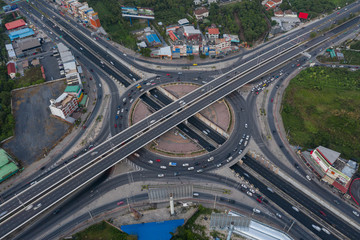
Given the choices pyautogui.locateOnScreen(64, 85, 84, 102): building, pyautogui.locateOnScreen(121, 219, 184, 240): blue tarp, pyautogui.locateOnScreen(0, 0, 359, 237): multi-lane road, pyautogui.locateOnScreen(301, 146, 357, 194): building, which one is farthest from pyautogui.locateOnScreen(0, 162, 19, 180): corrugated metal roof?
pyautogui.locateOnScreen(301, 146, 357, 194): building

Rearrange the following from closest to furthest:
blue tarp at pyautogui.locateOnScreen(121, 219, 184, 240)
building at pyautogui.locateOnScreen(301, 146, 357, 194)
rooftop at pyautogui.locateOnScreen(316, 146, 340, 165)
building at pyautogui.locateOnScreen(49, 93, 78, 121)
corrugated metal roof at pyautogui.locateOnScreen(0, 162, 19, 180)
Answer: blue tarp at pyautogui.locateOnScreen(121, 219, 184, 240)
building at pyautogui.locateOnScreen(301, 146, 357, 194)
rooftop at pyautogui.locateOnScreen(316, 146, 340, 165)
corrugated metal roof at pyautogui.locateOnScreen(0, 162, 19, 180)
building at pyautogui.locateOnScreen(49, 93, 78, 121)

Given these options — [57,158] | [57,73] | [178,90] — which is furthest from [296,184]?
[57,73]

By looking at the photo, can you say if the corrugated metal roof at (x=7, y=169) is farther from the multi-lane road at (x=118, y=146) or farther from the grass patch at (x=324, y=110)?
the grass patch at (x=324, y=110)

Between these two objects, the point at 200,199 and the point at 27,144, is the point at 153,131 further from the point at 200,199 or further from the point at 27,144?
the point at 27,144

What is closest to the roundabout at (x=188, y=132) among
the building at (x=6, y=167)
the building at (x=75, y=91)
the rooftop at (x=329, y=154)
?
the building at (x=75, y=91)

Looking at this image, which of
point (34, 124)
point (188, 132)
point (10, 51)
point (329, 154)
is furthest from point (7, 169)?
point (329, 154)

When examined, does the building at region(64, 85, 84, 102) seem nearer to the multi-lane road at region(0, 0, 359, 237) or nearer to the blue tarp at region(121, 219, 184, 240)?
the multi-lane road at region(0, 0, 359, 237)

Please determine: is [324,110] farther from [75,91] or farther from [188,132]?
[75,91]
